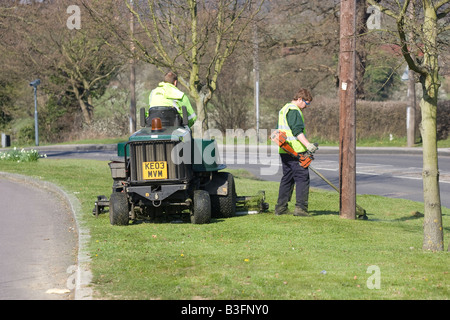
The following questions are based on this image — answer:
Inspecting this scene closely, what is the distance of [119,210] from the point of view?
400 inches

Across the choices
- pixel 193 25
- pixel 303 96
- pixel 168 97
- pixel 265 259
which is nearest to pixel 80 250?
pixel 265 259

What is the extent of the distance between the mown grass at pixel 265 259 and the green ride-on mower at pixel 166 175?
255 mm

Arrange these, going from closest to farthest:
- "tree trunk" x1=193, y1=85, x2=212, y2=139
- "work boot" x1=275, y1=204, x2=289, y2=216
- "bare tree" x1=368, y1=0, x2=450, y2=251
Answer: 1. "bare tree" x1=368, y1=0, x2=450, y2=251
2. "work boot" x1=275, y1=204, x2=289, y2=216
3. "tree trunk" x1=193, y1=85, x2=212, y2=139

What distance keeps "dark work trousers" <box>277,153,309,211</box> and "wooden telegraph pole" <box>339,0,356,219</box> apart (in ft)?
1.97

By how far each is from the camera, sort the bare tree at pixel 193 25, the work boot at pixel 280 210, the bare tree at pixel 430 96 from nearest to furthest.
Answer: the bare tree at pixel 430 96
the work boot at pixel 280 210
the bare tree at pixel 193 25

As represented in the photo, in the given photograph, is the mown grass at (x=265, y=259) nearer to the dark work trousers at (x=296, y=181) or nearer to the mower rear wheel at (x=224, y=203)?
the mower rear wheel at (x=224, y=203)

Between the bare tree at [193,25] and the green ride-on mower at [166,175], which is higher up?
the bare tree at [193,25]

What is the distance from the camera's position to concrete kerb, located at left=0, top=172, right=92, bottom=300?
6.27 m

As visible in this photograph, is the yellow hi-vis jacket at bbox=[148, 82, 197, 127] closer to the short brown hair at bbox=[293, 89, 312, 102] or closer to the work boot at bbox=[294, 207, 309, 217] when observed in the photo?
the short brown hair at bbox=[293, 89, 312, 102]

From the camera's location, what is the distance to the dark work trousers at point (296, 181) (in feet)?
35.8

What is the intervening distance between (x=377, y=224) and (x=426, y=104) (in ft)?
8.77

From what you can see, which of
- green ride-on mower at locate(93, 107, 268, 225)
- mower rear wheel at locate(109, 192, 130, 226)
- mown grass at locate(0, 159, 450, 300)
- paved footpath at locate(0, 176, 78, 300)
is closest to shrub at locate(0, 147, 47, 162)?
paved footpath at locate(0, 176, 78, 300)

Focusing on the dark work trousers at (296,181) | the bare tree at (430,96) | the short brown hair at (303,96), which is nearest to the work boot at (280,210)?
the dark work trousers at (296,181)
